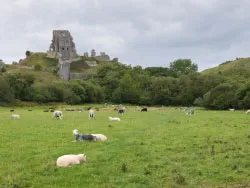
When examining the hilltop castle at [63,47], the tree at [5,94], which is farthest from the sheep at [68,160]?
the hilltop castle at [63,47]

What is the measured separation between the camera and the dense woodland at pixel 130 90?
76.3 m

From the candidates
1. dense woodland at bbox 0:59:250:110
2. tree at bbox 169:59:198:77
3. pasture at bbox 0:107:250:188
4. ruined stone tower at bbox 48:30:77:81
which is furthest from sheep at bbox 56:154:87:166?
tree at bbox 169:59:198:77

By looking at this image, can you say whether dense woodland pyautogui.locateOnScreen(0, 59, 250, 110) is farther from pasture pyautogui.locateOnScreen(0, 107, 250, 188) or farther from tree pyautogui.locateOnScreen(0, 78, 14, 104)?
pasture pyautogui.locateOnScreen(0, 107, 250, 188)

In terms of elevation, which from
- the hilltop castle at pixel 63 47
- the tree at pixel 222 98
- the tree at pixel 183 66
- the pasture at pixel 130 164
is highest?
the hilltop castle at pixel 63 47

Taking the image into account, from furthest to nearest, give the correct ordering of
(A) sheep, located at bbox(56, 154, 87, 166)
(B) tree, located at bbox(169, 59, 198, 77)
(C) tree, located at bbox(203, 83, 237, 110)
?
1. (B) tree, located at bbox(169, 59, 198, 77)
2. (C) tree, located at bbox(203, 83, 237, 110)
3. (A) sheep, located at bbox(56, 154, 87, 166)

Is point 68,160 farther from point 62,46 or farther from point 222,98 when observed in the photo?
point 62,46

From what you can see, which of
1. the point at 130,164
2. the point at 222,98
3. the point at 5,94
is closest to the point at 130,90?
the point at 222,98

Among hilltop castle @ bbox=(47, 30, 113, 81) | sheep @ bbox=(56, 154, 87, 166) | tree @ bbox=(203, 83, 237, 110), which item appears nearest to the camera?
sheep @ bbox=(56, 154, 87, 166)

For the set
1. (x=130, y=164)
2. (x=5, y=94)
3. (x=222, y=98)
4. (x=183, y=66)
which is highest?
(x=183, y=66)

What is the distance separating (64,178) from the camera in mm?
10586

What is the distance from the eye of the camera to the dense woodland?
7631 centimetres

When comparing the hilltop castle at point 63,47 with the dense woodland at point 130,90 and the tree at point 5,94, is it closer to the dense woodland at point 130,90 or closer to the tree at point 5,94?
the dense woodland at point 130,90

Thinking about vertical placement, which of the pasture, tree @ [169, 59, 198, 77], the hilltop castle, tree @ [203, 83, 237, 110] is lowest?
the pasture

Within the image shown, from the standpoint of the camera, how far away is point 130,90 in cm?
11331
